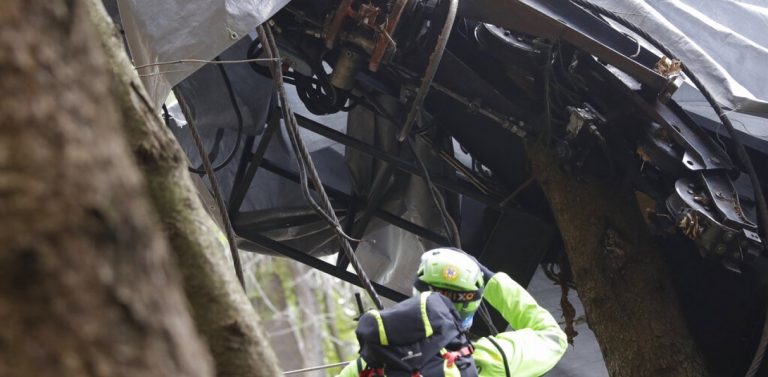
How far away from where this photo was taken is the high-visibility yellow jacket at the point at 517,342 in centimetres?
379

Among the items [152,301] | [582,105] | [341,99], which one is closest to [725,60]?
[582,105]

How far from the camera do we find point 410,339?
3408 millimetres

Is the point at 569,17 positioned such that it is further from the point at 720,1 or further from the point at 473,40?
the point at 720,1

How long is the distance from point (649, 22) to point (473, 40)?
2.69 ft

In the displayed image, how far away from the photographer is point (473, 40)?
4617 millimetres

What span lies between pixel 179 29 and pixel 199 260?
246 centimetres

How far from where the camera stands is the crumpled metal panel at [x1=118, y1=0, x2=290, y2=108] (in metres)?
3.89

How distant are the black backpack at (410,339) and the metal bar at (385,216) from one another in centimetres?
158

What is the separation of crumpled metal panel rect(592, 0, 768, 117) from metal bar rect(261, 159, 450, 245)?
1468mm

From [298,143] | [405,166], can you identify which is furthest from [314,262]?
[298,143]

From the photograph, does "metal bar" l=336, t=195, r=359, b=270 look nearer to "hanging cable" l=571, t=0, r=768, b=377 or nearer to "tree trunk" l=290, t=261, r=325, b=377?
"hanging cable" l=571, t=0, r=768, b=377

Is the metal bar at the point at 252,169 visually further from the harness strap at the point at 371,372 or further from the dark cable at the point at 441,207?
the harness strap at the point at 371,372

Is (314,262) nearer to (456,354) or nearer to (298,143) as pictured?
(298,143)

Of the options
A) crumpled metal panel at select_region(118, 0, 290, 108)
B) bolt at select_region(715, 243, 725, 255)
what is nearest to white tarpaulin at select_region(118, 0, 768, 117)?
crumpled metal panel at select_region(118, 0, 290, 108)
